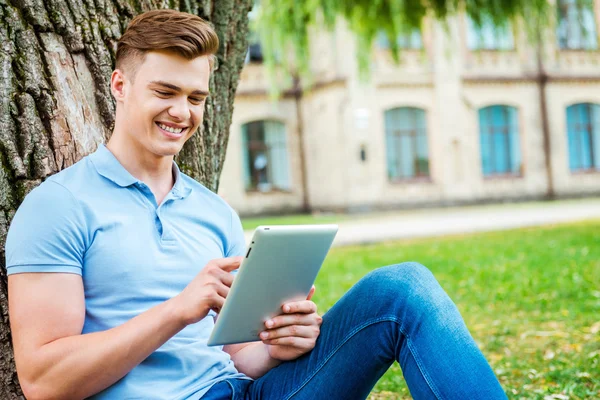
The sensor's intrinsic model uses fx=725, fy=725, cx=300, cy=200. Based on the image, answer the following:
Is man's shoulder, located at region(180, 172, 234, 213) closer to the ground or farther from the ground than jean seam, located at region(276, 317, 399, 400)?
farther from the ground

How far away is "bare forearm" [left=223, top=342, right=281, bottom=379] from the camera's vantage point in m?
1.98

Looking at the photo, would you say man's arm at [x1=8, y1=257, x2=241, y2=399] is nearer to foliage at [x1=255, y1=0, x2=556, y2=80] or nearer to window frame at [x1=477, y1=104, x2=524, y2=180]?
foliage at [x1=255, y1=0, x2=556, y2=80]

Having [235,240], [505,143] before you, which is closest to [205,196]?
[235,240]

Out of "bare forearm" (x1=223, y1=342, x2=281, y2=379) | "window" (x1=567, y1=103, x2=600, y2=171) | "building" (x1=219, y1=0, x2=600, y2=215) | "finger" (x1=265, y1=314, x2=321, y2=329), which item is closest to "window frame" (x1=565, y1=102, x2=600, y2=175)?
"window" (x1=567, y1=103, x2=600, y2=171)

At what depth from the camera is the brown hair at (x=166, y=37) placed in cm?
168

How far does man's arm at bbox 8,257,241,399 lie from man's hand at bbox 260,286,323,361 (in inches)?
11.7

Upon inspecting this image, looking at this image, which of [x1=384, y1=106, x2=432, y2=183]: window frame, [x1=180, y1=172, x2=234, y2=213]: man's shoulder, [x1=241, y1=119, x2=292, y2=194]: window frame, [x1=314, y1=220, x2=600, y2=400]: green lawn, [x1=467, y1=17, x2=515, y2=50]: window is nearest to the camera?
[x1=180, y1=172, x2=234, y2=213]: man's shoulder

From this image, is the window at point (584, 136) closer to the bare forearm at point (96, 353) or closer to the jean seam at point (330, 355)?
the jean seam at point (330, 355)

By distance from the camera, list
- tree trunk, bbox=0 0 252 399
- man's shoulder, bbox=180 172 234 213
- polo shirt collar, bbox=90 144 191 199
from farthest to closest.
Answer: tree trunk, bbox=0 0 252 399 < man's shoulder, bbox=180 172 234 213 < polo shirt collar, bbox=90 144 191 199

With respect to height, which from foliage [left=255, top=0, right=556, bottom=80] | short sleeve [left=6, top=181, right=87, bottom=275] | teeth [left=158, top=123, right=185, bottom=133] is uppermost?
foliage [left=255, top=0, right=556, bottom=80]

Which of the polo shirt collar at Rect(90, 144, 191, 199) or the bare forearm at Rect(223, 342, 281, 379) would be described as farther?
Result: the bare forearm at Rect(223, 342, 281, 379)

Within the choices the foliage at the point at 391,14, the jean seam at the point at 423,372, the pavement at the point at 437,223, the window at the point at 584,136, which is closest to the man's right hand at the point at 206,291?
the jean seam at the point at 423,372

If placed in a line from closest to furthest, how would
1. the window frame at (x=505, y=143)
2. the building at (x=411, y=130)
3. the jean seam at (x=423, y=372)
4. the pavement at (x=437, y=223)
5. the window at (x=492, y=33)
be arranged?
the jean seam at (x=423, y=372), the window at (x=492, y=33), the pavement at (x=437, y=223), the building at (x=411, y=130), the window frame at (x=505, y=143)

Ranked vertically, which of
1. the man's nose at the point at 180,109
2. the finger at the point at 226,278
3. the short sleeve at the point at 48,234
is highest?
the man's nose at the point at 180,109
